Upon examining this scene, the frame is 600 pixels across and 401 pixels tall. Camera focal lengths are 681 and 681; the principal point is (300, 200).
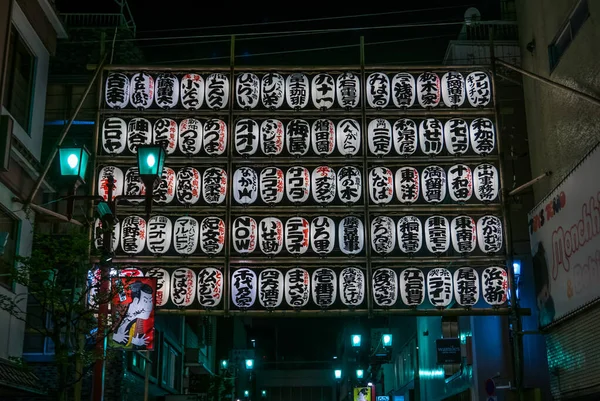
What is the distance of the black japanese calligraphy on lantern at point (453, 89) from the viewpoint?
2172cm

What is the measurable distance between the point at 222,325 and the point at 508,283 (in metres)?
48.9

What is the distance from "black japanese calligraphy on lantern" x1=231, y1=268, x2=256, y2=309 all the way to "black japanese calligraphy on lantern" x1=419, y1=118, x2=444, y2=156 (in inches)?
261

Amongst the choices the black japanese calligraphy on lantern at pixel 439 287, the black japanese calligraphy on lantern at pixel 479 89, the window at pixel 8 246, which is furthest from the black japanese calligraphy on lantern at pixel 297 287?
the black japanese calligraphy on lantern at pixel 479 89

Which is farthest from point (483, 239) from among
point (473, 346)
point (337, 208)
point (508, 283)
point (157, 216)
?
point (157, 216)

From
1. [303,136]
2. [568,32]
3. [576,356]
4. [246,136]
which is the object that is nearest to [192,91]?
[246,136]

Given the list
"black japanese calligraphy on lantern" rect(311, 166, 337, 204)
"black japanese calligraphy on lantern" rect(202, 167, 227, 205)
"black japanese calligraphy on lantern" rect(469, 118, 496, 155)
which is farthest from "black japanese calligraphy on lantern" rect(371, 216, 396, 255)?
"black japanese calligraphy on lantern" rect(202, 167, 227, 205)

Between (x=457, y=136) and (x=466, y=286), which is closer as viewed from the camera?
(x=466, y=286)

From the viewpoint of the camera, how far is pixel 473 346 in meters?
25.7

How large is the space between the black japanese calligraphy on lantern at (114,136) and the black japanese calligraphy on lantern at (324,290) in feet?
24.2

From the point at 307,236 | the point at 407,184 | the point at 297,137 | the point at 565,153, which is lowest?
the point at 307,236

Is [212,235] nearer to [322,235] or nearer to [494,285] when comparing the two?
[322,235]

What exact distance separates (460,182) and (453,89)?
3.16 metres

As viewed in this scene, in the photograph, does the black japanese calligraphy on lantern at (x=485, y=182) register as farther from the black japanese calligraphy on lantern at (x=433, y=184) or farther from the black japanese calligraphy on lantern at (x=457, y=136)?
the black japanese calligraphy on lantern at (x=433, y=184)

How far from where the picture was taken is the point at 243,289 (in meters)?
20.3
